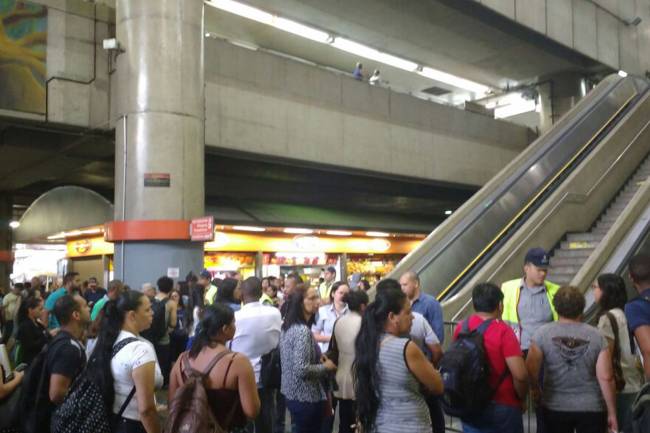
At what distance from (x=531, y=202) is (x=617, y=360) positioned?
26.9 feet

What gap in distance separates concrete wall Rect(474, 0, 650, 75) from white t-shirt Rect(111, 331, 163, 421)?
15.4m

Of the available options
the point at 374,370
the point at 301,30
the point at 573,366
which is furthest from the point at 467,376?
the point at 301,30

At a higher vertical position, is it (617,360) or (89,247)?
(89,247)

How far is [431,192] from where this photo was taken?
853 inches

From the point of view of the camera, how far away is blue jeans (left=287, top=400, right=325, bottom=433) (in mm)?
4637

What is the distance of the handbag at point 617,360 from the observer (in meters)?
4.07

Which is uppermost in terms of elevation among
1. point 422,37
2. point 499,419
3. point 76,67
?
point 422,37

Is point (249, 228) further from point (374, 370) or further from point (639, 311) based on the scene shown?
point (639, 311)

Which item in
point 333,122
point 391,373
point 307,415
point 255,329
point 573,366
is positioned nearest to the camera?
point 391,373

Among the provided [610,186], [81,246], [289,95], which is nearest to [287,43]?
[289,95]

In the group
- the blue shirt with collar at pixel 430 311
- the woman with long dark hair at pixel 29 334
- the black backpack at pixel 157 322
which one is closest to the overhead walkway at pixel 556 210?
the blue shirt with collar at pixel 430 311

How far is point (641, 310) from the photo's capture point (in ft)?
11.7

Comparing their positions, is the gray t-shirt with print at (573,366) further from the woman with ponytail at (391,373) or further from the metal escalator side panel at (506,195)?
the metal escalator side panel at (506,195)

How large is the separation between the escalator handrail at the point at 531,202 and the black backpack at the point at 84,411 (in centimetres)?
671
